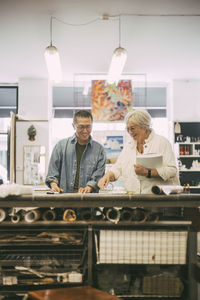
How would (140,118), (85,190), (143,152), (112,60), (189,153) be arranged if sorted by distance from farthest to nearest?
(189,153), (112,60), (143,152), (140,118), (85,190)

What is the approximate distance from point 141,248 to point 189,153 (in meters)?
6.16

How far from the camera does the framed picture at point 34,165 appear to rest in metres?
7.80

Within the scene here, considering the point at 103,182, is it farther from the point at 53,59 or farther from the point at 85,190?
the point at 53,59

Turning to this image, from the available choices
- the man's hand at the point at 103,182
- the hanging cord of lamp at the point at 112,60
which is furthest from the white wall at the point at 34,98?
the man's hand at the point at 103,182

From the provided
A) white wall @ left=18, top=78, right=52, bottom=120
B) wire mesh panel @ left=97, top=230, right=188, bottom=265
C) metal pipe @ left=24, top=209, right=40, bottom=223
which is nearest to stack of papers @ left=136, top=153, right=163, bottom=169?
wire mesh panel @ left=97, top=230, right=188, bottom=265

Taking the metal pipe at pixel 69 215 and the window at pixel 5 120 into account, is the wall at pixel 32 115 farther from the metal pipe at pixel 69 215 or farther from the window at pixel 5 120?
the metal pipe at pixel 69 215

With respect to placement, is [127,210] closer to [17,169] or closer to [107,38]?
[107,38]

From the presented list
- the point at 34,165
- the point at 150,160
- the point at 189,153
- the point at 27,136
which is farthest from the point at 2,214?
the point at 189,153

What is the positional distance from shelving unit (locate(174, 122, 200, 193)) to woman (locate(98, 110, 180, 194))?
484cm

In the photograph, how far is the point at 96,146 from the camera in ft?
10.5

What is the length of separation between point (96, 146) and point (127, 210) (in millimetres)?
1324

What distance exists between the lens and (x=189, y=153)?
25.3ft

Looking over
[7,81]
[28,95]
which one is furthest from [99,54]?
[7,81]

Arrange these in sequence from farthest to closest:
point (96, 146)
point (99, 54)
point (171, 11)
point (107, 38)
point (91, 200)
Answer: point (99, 54), point (107, 38), point (171, 11), point (96, 146), point (91, 200)
